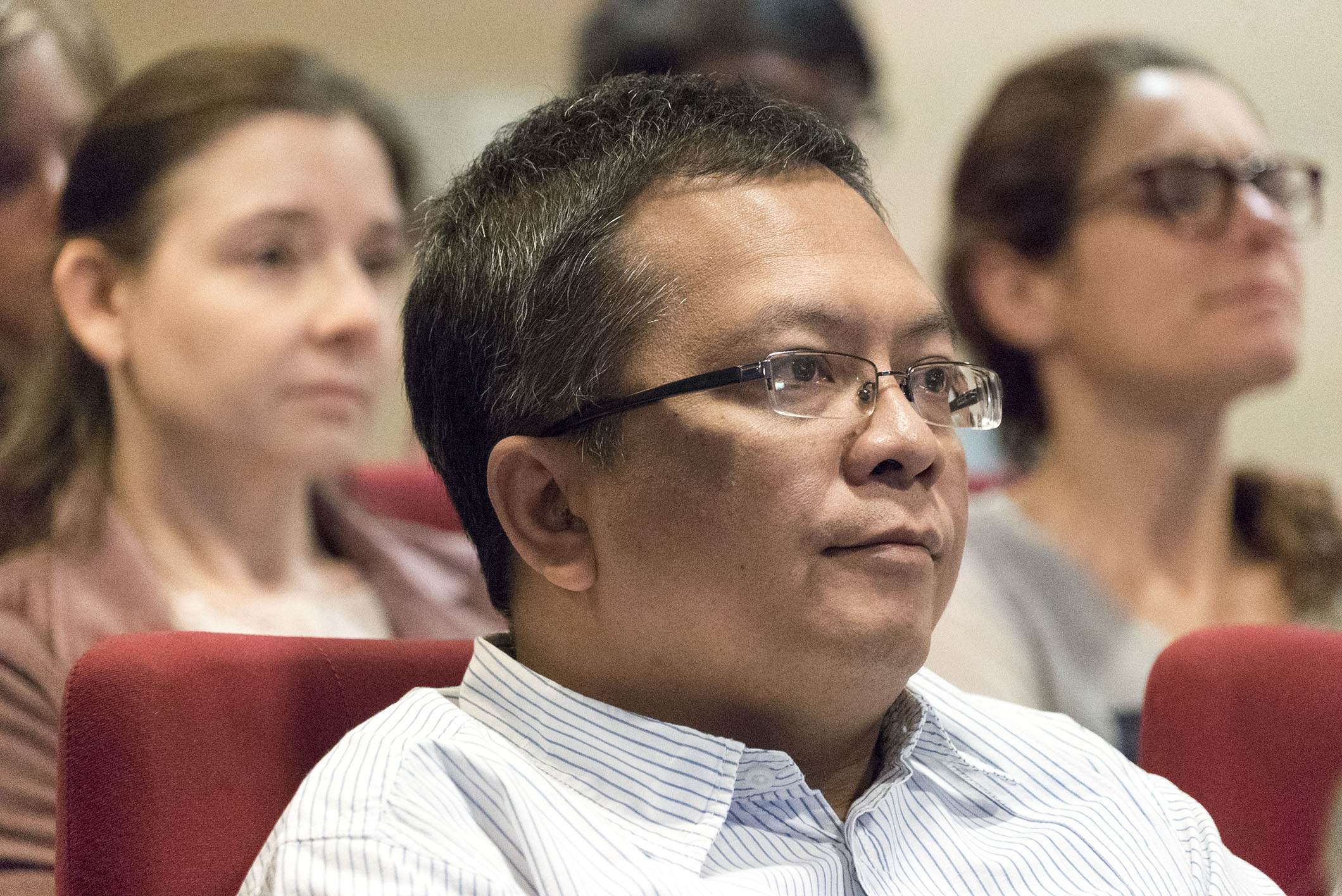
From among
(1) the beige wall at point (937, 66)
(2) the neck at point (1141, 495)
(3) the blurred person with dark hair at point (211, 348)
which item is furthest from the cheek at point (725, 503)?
(1) the beige wall at point (937, 66)

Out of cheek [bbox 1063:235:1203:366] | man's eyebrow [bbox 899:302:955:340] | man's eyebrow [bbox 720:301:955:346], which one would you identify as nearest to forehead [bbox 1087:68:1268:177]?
cheek [bbox 1063:235:1203:366]

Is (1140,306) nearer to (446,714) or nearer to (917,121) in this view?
(917,121)

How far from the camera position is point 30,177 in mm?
1824

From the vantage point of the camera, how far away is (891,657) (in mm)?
972

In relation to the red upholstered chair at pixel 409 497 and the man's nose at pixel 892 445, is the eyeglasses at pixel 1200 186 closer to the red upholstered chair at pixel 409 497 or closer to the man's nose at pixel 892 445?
the man's nose at pixel 892 445

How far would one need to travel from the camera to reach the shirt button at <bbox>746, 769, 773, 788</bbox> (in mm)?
991

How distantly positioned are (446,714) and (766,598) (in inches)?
10.2

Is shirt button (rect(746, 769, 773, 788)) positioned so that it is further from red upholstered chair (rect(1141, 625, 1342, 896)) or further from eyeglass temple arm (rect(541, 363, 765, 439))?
red upholstered chair (rect(1141, 625, 1342, 896))

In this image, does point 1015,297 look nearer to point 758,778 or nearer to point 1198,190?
point 1198,190

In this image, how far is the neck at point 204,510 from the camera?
1728 millimetres

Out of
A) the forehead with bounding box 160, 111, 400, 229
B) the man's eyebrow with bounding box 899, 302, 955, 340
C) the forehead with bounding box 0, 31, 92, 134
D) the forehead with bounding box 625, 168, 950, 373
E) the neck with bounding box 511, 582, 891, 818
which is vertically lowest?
the neck with bounding box 511, 582, 891, 818

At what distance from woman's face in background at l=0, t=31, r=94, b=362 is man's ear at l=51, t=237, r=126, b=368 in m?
0.04

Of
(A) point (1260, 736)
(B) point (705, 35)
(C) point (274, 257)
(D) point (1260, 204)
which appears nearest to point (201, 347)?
(C) point (274, 257)

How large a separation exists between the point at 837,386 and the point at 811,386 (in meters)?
0.02
